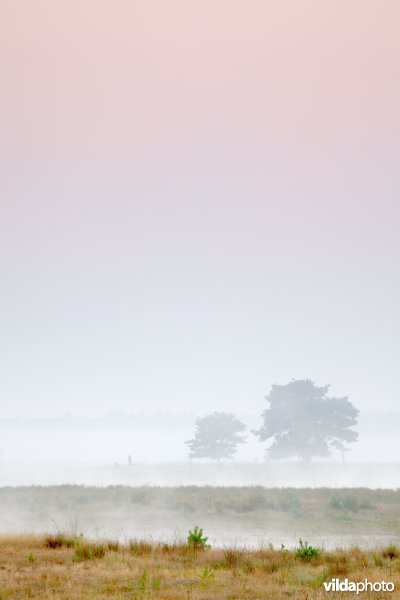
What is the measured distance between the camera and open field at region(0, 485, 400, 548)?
2812 centimetres

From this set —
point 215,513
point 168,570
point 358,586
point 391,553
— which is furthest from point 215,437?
point 358,586

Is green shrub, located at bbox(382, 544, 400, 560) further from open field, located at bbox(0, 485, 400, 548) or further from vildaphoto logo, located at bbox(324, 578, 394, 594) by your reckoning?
open field, located at bbox(0, 485, 400, 548)

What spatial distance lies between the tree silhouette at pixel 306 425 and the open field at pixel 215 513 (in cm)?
3609

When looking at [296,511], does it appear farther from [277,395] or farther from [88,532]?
[277,395]

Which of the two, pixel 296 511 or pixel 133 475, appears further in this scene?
pixel 133 475

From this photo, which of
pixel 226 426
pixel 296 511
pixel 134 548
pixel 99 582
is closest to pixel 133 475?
pixel 226 426

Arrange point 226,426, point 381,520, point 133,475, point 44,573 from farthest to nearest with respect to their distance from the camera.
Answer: point 226,426, point 133,475, point 381,520, point 44,573

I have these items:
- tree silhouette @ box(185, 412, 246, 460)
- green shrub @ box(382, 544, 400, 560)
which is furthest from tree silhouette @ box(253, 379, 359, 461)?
green shrub @ box(382, 544, 400, 560)

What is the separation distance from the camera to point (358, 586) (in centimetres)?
1346

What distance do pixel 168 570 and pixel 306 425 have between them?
63.9 metres

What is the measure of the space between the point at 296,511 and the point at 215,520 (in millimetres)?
3992

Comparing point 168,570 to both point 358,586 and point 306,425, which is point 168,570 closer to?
point 358,586

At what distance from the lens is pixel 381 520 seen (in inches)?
1262

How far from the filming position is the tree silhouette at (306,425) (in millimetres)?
77938
